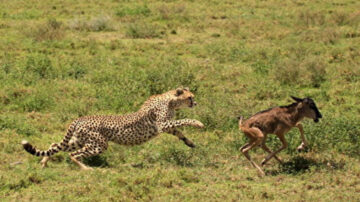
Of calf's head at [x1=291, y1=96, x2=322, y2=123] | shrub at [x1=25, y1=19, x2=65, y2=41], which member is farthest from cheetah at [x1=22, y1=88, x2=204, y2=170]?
shrub at [x1=25, y1=19, x2=65, y2=41]

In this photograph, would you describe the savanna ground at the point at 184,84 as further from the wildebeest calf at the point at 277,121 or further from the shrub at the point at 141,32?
the wildebeest calf at the point at 277,121

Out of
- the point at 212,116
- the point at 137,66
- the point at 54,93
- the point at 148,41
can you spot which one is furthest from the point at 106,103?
the point at 148,41

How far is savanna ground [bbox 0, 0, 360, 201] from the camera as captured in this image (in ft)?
27.9

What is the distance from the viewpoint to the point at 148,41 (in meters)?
19.2

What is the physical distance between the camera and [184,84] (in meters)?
13.6

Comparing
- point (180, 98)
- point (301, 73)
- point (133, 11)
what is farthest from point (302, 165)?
point (133, 11)

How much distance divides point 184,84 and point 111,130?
4438 mm

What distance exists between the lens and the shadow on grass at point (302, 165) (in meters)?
9.05

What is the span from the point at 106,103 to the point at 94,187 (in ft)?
14.8

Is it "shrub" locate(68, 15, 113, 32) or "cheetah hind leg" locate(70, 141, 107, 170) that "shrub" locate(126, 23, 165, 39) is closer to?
"shrub" locate(68, 15, 113, 32)

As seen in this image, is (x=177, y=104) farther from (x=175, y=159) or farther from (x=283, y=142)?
(x=283, y=142)

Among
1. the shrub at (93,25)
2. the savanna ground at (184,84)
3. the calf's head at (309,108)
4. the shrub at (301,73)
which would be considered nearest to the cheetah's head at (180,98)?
the savanna ground at (184,84)

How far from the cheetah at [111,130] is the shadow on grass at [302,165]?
121 centimetres

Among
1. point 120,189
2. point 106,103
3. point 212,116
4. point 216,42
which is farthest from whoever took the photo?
point 216,42
